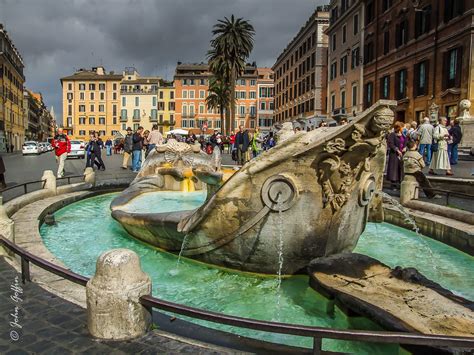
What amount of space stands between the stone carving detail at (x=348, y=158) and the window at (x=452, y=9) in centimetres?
2490

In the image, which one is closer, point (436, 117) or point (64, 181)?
point (64, 181)

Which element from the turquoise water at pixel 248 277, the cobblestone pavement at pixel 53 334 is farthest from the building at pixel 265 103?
the cobblestone pavement at pixel 53 334

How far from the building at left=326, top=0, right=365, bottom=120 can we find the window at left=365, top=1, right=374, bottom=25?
64 centimetres

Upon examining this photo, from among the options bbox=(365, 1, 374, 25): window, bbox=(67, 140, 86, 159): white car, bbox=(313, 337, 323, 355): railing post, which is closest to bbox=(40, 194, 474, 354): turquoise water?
bbox=(313, 337, 323, 355): railing post

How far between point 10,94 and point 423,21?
5775 centimetres

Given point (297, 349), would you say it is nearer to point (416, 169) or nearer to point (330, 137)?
point (330, 137)

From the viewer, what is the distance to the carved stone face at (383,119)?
12.5 feet

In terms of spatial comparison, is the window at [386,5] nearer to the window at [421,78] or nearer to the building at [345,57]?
the building at [345,57]

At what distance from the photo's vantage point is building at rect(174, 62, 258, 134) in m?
87.2

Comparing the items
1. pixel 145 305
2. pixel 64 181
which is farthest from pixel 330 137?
pixel 64 181

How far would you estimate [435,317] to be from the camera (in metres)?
3.34

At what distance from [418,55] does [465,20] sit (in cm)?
571

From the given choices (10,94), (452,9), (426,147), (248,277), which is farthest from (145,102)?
(248,277)

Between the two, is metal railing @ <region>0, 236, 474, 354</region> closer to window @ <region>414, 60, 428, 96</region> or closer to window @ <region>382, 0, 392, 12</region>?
window @ <region>414, 60, 428, 96</region>
